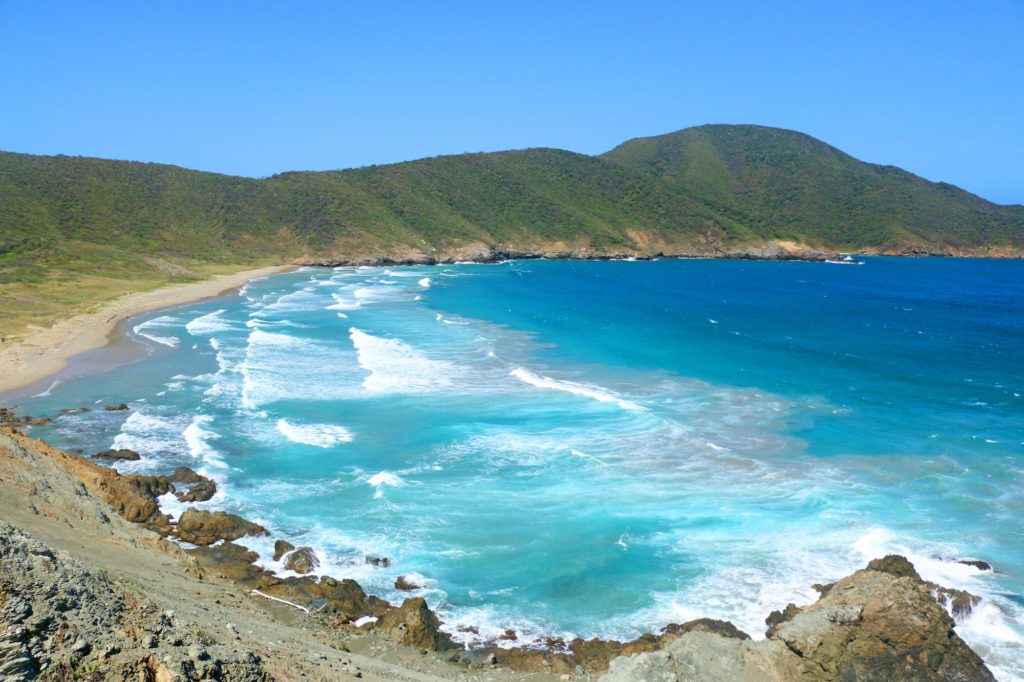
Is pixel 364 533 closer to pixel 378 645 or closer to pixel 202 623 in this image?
pixel 378 645

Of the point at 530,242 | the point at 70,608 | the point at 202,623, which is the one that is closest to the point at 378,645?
the point at 202,623

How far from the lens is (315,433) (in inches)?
1131

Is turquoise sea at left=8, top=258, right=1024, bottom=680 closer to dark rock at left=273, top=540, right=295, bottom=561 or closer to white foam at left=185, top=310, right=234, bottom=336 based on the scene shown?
white foam at left=185, top=310, right=234, bottom=336

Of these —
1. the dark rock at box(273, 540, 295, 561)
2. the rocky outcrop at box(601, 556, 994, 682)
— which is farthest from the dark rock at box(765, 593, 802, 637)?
the dark rock at box(273, 540, 295, 561)

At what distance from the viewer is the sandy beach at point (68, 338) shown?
37.7m

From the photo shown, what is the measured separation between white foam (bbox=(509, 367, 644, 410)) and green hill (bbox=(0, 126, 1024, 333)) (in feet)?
111

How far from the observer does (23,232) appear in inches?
3241

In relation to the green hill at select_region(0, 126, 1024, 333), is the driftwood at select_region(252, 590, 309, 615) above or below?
below

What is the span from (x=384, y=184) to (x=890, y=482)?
136 m

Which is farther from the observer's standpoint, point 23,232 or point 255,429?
point 23,232

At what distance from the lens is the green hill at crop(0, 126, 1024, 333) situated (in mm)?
83500

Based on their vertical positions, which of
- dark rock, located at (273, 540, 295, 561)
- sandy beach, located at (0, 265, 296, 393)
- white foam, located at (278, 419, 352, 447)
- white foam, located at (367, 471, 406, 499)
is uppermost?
sandy beach, located at (0, 265, 296, 393)

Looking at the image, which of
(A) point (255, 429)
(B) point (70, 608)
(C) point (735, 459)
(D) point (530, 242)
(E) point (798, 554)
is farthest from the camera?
(D) point (530, 242)

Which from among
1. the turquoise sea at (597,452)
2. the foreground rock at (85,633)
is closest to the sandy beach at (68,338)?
the turquoise sea at (597,452)
